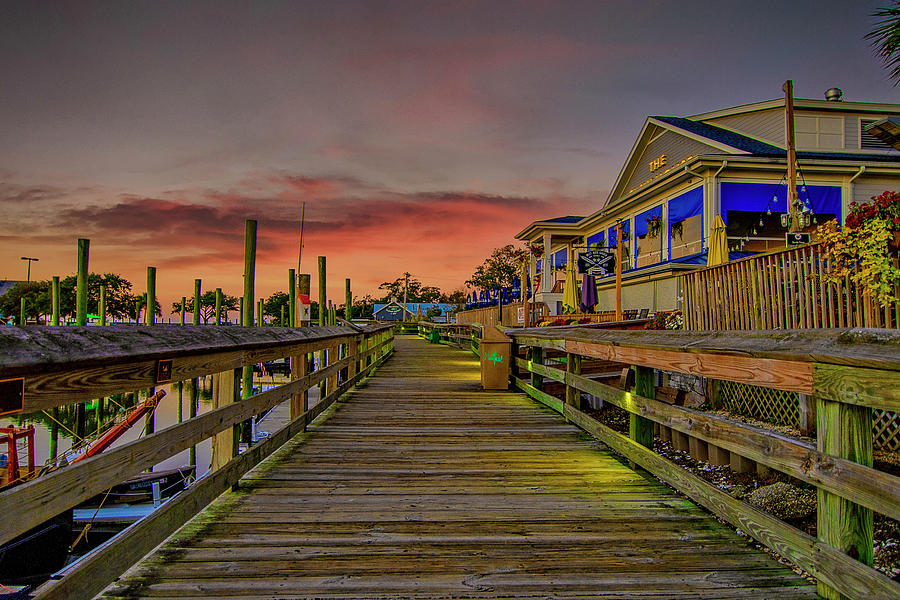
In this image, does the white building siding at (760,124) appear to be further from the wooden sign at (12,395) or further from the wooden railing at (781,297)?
the wooden sign at (12,395)

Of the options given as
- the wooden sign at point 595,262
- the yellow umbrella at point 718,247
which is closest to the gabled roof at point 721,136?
the wooden sign at point 595,262

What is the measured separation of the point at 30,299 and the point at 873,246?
2766 inches

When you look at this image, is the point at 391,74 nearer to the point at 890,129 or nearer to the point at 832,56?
the point at 890,129

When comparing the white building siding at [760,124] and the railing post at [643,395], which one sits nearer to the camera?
the railing post at [643,395]

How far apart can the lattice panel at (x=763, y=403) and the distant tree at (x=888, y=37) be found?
14.5 feet

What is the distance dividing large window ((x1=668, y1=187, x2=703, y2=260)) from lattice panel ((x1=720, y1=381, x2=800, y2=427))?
9244 mm

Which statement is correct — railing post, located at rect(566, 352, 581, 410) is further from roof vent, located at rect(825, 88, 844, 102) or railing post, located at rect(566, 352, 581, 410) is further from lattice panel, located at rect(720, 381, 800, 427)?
roof vent, located at rect(825, 88, 844, 102)

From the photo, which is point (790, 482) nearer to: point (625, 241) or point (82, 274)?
point (82, 274)

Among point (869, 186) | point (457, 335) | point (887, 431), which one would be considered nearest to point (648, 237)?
point (869, 186)

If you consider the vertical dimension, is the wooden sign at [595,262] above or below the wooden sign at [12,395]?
above

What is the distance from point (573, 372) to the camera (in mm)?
5867

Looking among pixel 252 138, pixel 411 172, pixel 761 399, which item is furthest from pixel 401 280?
pixel 761 399

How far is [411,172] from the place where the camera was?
31156 mm

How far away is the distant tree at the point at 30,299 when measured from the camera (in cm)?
5238
